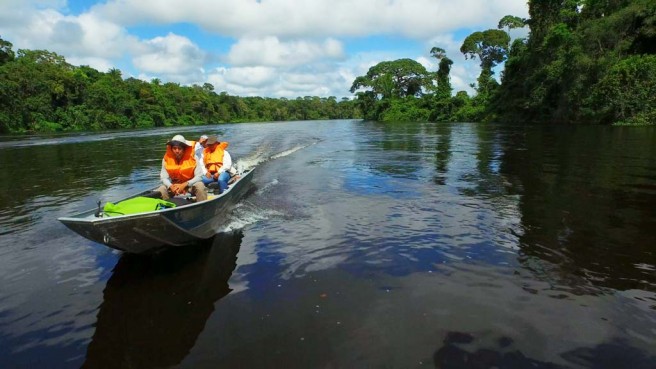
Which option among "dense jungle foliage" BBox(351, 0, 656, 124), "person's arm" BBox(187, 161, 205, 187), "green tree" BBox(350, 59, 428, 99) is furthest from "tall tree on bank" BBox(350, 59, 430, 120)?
"person's arm" BBox(187, 161, 205, 187)

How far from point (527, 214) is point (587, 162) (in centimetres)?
793

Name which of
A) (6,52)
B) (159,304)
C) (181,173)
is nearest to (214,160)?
(181,173)

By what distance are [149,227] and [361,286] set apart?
291 cm

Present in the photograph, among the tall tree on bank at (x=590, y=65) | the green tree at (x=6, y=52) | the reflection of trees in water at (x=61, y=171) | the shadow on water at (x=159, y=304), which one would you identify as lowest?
the shadow on water at (x=159, y=304)

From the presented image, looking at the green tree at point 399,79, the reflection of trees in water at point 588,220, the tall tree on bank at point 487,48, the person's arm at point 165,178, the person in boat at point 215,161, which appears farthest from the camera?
the green tree at point 399,79

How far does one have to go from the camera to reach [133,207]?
588cm

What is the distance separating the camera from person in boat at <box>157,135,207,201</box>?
7.38 m

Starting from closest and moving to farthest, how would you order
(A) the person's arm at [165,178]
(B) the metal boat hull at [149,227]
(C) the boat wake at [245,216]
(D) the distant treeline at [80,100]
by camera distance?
(B) the metal boat hull at [149,227]
(A) the person's arm at [165,178]
(C) the boat wake at [245,216]
(D) the distant treeline at [80,100]

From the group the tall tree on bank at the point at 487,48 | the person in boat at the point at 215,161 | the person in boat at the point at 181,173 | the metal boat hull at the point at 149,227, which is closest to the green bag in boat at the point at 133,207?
the metal boat hull at the point at 149,227

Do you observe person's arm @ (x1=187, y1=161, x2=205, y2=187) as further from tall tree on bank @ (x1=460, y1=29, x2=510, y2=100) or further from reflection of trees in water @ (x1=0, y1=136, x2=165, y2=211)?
tall tree on bank @ (x1=460, y1=29, x2=510, y2=100)

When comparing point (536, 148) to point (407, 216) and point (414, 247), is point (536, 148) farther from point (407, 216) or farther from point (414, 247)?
point (414, 247)

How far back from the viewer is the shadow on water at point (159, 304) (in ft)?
13.2

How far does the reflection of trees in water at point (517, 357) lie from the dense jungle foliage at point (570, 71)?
35.1 m

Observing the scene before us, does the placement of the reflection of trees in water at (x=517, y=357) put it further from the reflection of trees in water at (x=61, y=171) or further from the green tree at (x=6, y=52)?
the green tree at (x=6, y=52)
